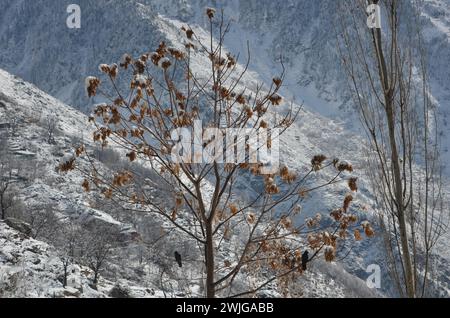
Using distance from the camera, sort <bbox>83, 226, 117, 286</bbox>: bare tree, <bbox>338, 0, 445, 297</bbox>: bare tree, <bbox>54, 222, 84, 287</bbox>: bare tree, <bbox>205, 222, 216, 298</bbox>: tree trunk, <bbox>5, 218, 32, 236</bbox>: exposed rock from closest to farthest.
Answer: <bbox>205, 222, 216, 298</bbox>: tree trunk < <bbox>338, 0, 445, 297</bbox>: bare tree < <bbox>5, 218, 32, 236</bbox>: exposed rock < <bbox>54, 222, 84, 287</bbox>: bare tree < <bbox>83, 226, 117, 286</bbox>: bare tree

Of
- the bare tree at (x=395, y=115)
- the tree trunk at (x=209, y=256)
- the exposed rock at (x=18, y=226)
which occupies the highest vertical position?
the exposed rock at (x=18, y=226)

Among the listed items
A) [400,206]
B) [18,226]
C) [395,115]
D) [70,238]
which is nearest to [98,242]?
[70,238]

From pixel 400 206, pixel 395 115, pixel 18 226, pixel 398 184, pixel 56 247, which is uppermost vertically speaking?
pixel 18 226

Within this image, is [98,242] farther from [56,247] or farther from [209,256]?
[209,256]

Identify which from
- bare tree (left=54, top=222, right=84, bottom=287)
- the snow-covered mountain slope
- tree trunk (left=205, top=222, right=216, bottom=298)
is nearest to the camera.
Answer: tree trunk (left=205, top=222, right=216, bottom=298)

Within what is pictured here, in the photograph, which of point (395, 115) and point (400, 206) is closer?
point (400, 206)

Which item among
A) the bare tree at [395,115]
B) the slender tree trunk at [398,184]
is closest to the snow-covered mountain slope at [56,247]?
the slender tree trunk at [398,184]

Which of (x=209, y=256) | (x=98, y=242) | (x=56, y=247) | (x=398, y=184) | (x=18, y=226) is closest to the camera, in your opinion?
(x=209, y=256)

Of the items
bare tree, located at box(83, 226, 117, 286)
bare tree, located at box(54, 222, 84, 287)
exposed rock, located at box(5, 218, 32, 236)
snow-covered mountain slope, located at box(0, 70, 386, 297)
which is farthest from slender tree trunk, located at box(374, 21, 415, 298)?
bare tree, located at box(83, 226, 117, 286)

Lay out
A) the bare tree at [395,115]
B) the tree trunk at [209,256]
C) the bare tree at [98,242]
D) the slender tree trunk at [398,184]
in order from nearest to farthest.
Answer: the tree trunk at [209,256]
the slender tree trunk at [398,184]
the bare tree at [395,115]
the bare tree at [98,242]

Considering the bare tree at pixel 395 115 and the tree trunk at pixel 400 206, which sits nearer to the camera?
the tree trunk at pixel 400 206

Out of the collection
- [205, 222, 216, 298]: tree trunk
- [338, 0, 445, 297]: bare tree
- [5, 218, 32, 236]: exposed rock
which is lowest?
[205, 222, 216, 298]: tree trunk

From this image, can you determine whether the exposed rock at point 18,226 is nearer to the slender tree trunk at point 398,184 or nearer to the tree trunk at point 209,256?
the tree trunk at point 209,256

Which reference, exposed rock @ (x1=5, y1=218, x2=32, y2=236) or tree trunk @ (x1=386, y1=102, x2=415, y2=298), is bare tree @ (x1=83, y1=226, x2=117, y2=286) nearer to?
exposed rock @ (x1=5, y1=218, x2=32, y2=236)
